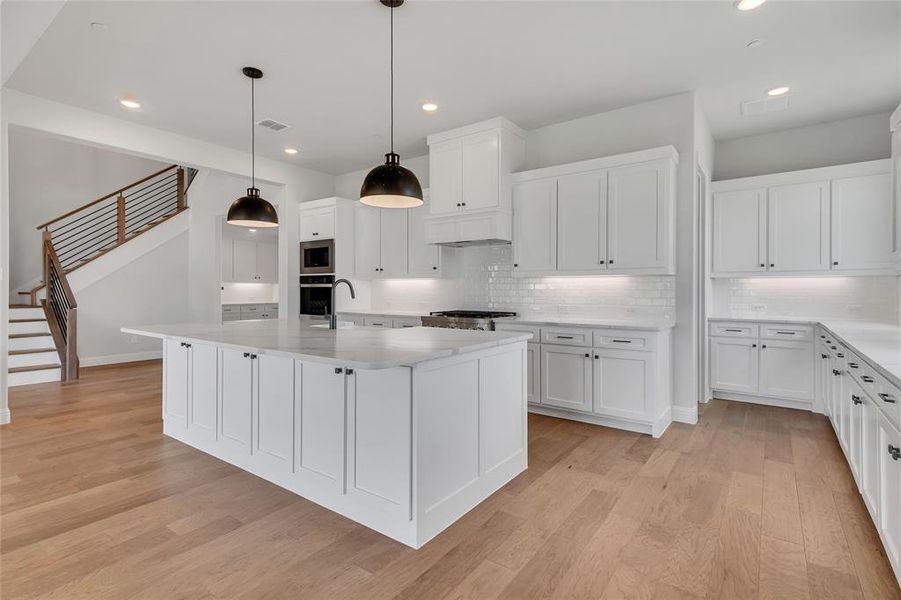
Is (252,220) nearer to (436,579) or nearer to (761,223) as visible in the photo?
(436,579)

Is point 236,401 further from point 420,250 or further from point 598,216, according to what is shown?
point 598,216

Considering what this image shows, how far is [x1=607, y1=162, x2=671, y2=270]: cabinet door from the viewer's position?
152 inches

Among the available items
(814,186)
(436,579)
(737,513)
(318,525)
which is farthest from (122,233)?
(814,186)

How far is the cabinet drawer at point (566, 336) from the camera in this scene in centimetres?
395

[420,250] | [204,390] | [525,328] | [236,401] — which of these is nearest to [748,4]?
[525,328]

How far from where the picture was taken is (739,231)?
4.78 meters

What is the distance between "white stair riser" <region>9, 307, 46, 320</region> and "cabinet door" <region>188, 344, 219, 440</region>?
4678 mm

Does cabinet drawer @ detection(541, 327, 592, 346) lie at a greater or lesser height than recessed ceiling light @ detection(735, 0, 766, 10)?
lesser

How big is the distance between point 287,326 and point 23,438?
2.28 m

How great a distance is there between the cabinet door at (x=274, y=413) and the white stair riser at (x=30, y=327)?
5.29 metres

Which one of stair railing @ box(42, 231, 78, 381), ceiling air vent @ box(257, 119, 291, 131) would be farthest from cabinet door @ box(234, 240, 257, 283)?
ceiling air vent @ box(257, 119, 291, 131)

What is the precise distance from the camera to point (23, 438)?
3.59 meters

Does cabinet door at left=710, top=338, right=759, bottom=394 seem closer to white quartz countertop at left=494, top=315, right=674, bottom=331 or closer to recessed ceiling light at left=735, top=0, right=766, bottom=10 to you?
white quartz countertop at left=494, top=315, right=674, bottom=331

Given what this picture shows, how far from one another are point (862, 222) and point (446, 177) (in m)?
3.91
